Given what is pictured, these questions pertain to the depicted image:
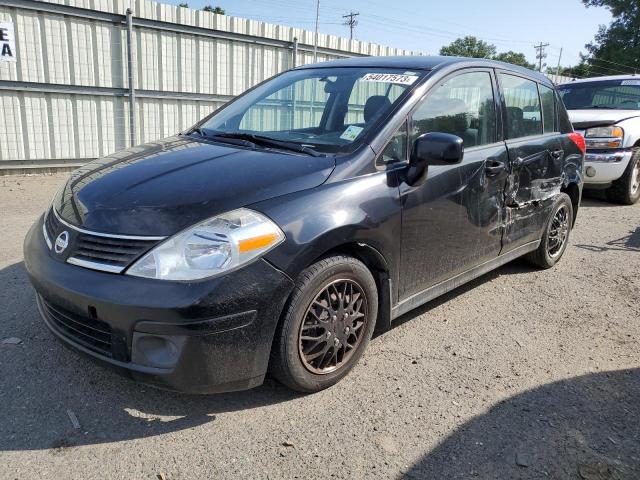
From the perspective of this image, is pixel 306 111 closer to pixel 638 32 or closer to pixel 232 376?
pixel 232 376

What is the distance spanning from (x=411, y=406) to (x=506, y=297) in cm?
190

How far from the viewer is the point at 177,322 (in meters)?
2.21

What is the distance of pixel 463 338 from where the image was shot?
11.6 ft

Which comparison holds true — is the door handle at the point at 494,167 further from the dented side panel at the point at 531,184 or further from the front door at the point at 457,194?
the dented side panel at the point at 531,184

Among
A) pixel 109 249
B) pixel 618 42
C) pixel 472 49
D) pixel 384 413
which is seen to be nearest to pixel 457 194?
pixel 384 413

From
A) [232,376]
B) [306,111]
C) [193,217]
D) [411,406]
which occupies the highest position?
[306,111]

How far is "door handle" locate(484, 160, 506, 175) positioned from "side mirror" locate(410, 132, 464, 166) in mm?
836

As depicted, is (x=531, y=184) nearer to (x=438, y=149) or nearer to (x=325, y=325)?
(x=438, y=149)

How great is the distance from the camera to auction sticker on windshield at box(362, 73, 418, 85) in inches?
128

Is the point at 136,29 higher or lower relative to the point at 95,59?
higher

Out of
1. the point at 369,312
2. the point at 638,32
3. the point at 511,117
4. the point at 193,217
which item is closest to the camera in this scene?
the point at 193,217

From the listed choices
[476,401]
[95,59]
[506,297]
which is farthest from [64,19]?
[476,401]

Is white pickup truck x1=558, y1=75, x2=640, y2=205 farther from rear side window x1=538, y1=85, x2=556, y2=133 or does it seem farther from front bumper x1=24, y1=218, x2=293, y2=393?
front bumper x1=24, y1=218, x2=293, y2=393

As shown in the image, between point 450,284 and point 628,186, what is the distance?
19.4ft
